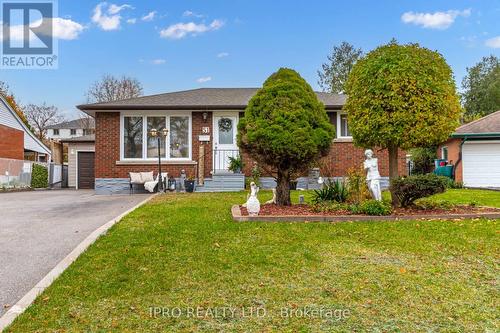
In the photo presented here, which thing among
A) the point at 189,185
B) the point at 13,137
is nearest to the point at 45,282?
the point at 189,185

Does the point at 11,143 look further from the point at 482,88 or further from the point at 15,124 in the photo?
the point at 482,88

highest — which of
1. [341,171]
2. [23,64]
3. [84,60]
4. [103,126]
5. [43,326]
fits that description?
[84,60]

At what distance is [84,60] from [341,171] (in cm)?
1568

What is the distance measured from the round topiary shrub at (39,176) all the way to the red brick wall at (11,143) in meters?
2.94

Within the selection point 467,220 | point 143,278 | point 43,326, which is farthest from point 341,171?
point 43,326

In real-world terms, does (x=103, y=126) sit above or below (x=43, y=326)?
above

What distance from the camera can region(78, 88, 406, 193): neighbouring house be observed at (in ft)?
46.5

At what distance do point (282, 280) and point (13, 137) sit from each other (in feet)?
78.6

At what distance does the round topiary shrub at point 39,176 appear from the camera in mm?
19422

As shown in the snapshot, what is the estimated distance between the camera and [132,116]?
571 inches

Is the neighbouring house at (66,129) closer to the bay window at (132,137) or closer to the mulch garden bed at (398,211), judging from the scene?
the bay window at (132,137)

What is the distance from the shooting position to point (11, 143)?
2223 cm

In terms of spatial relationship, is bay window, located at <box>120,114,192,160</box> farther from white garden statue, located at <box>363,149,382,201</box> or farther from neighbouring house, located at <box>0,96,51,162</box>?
neighbouring house, located at <box>0,96,51,162</box>

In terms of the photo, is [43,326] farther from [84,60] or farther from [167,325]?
[84,60]
